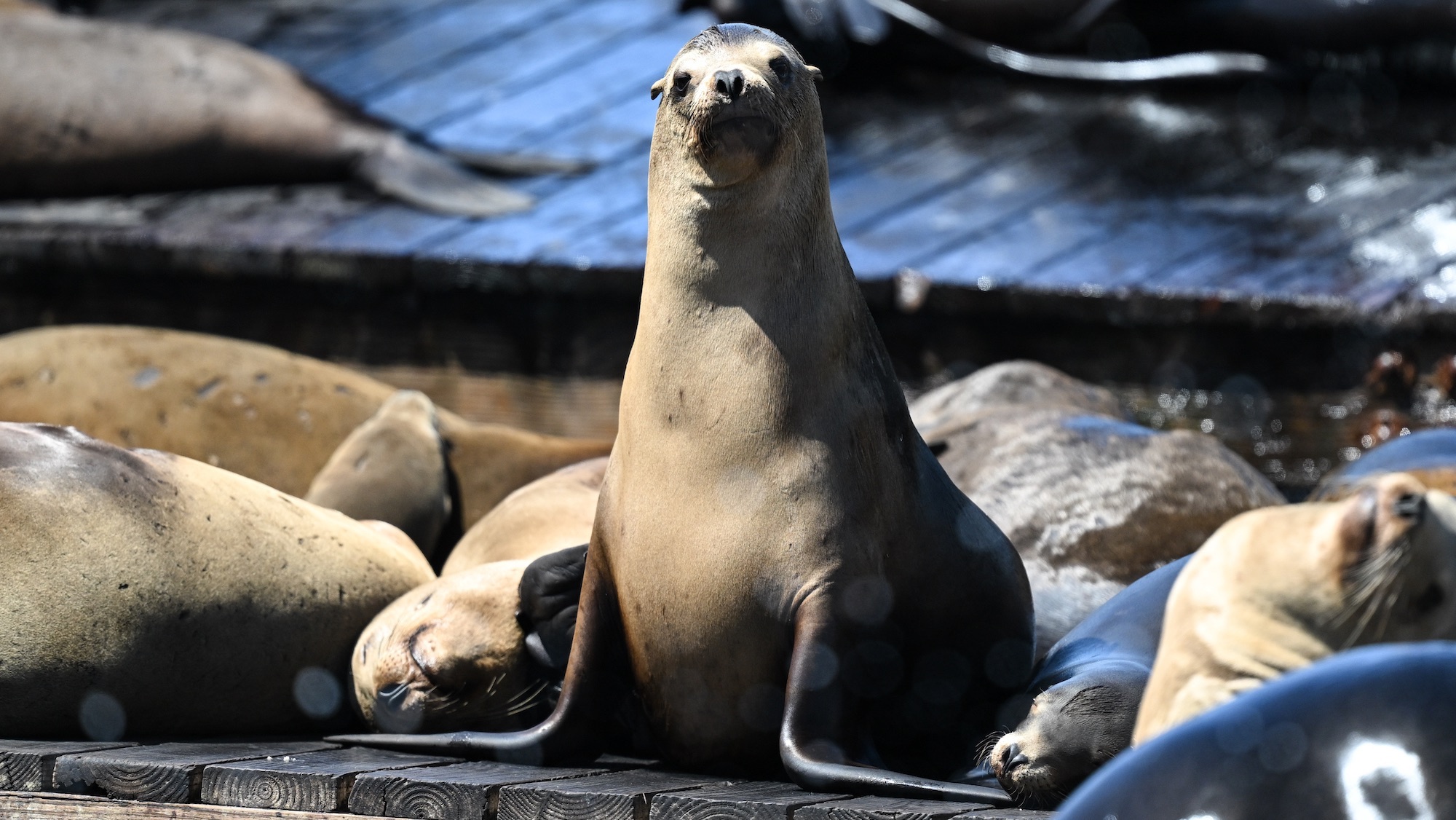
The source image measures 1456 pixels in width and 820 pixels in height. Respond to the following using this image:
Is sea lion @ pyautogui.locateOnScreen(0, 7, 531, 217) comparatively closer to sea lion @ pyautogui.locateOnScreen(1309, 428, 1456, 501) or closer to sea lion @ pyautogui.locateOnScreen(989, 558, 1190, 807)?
sea lion @ pyautogui.locateOnScreen(1309, 428, 1456, 501)

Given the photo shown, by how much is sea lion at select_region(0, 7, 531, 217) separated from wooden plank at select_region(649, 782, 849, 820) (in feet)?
14.6

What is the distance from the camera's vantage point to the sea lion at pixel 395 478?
4.60 meters

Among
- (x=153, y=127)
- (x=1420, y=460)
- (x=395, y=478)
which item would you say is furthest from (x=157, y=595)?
(x=153, y=127)

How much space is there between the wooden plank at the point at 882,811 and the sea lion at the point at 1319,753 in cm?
74

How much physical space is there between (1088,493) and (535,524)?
1.34 metres

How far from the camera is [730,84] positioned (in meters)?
2.79

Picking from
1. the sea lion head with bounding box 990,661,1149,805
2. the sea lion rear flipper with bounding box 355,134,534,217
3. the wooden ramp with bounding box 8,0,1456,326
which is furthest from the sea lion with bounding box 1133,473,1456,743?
the sea lion rear flipper with bounding box 355,134,534,217

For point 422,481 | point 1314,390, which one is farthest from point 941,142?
point 422,481

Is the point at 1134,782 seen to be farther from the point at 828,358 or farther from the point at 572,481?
the point at 572,481

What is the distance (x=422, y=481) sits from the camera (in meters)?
4.78

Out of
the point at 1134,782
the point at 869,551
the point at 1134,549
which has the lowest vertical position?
the point at 1134,549

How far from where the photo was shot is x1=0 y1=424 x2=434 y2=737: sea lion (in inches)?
124

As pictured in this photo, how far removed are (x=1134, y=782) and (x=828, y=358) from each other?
4.50 ft

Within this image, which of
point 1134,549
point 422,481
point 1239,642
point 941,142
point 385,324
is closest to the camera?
point 1239,642
